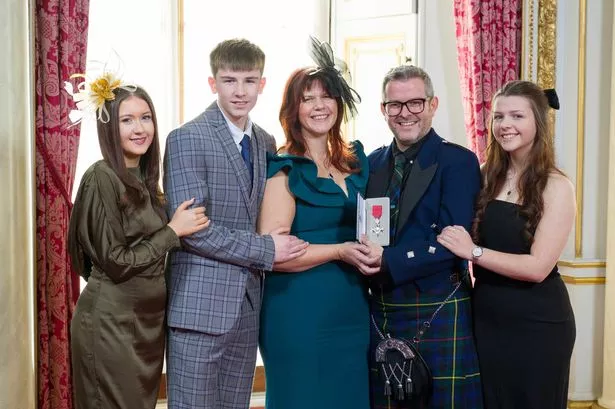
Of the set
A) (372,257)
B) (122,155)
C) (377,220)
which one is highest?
(122,155)

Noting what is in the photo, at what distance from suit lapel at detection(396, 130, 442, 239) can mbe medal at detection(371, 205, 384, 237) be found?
0.10m

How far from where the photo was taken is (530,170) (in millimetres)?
2723

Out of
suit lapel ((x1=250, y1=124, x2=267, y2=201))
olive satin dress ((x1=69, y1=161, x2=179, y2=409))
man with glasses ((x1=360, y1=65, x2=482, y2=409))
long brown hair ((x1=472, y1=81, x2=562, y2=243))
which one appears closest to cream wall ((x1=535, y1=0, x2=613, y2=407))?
long brown hair ((x1=472, y1=81, x2=562, y2=243))

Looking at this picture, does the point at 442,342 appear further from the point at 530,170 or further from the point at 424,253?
the point at 530,170

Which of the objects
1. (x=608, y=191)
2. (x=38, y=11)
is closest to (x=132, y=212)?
(x=38, y=11)

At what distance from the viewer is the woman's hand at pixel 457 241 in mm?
2596

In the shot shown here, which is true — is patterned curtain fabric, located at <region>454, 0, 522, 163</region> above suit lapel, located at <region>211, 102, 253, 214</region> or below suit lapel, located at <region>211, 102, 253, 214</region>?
above

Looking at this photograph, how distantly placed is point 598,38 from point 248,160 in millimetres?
2490

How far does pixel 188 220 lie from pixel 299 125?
594 millimetres

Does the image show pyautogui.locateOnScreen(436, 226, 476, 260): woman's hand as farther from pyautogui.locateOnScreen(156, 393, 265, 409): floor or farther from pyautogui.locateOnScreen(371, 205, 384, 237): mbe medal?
pyautogui.locateOnScreen(156, 393, 265, 409): floor

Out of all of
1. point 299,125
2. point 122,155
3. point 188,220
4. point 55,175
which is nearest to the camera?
point 188,220

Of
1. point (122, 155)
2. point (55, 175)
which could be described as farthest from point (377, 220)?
point (55, 175)

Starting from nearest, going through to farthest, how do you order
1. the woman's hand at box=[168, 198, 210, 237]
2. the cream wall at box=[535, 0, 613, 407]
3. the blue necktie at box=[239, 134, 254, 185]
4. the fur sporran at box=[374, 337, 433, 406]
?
the woman's hand at box=[168, 198, 210, 237], the fur sporran at box=[374, 337, 433, 406], the blue necktie at box=[239, 134, 254, 185], the cream wall at box=[535, 0, 613, 407]

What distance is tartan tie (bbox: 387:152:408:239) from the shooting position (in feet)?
8.77
